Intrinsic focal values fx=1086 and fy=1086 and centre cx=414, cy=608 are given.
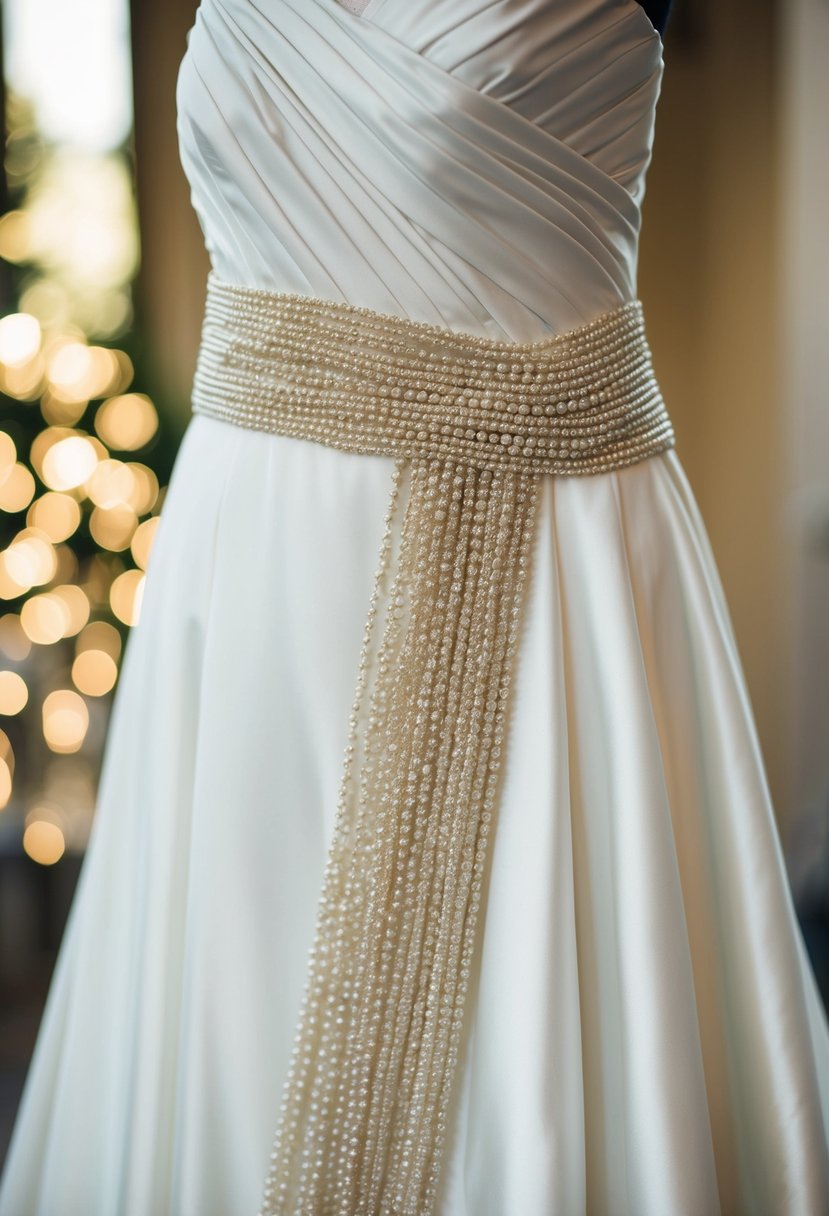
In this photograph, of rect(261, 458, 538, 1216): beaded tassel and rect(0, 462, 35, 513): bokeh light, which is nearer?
rect(261, 458, 538, 1216): beaded tassel

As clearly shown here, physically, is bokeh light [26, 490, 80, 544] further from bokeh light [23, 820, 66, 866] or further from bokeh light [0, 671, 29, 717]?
bokeh light [23, 820, 66, 866]

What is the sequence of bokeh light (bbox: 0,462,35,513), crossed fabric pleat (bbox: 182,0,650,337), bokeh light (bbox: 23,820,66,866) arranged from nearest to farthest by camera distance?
crossed fabric pleat (bbox: 182,0,650,337), bokeh light (bbox: 0,462,35,513), bokeh light (bbox: 23,820,66,866)

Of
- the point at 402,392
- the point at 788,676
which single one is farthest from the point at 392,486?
the point at 788,676

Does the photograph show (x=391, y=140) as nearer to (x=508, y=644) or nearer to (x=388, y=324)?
(x=388, y=324)

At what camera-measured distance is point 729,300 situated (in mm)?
3113

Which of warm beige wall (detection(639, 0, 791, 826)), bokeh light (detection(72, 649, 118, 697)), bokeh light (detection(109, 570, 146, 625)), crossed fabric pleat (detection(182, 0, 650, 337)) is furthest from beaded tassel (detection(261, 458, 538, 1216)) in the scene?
warm beige wall (detection(639, 0, 791, 826))

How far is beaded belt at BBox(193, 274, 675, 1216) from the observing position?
70 centimetres

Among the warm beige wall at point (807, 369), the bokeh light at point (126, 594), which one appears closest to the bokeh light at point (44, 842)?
the bokeh light at point (126, 594)

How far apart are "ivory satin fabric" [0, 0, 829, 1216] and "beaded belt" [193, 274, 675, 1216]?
0.06 feet

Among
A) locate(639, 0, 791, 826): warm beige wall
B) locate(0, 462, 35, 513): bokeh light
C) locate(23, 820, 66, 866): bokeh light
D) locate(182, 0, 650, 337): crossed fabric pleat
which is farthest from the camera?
locate(639, 0, 791, 826): warm beige wall

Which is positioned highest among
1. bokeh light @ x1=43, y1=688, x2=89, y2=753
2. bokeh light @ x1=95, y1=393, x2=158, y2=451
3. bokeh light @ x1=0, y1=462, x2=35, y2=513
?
bokeh light @ x1=95, y1=393, x2=158, y2=451

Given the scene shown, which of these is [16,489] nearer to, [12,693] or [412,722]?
[12,693]

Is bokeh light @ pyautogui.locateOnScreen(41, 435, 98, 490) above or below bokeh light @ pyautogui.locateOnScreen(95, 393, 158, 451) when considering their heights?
below

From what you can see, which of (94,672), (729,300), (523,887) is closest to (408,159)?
(523,887)
